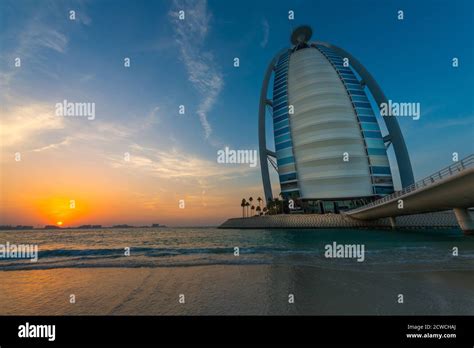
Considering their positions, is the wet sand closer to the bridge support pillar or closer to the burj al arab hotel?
the bridge support pillar

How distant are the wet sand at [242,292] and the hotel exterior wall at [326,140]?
8249 cm

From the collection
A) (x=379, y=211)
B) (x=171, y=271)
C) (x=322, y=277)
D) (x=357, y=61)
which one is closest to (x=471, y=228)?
(x=379, y=211)

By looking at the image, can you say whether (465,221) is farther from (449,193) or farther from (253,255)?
(253,255)

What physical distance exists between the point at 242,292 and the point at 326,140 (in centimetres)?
9049

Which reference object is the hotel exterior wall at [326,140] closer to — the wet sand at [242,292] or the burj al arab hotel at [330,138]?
the burj al arab hotel at [330,138]

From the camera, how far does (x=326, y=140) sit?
91125mm

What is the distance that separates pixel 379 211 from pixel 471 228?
18229mm

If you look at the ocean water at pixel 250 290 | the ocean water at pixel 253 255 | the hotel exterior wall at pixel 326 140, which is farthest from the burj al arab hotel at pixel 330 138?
the ocean water at pixel 250 290

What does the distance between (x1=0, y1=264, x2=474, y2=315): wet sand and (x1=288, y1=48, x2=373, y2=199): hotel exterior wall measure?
82.5 meters

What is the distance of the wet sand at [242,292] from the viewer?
614 cm

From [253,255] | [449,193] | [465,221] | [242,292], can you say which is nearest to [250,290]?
[242,292]

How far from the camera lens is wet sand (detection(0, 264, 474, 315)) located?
6.14 metres

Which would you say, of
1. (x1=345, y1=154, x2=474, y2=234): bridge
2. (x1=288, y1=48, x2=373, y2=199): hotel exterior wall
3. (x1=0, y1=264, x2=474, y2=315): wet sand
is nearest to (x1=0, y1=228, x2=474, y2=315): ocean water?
(x1=0, y1=264, x2=474, y2=315): wet sand
